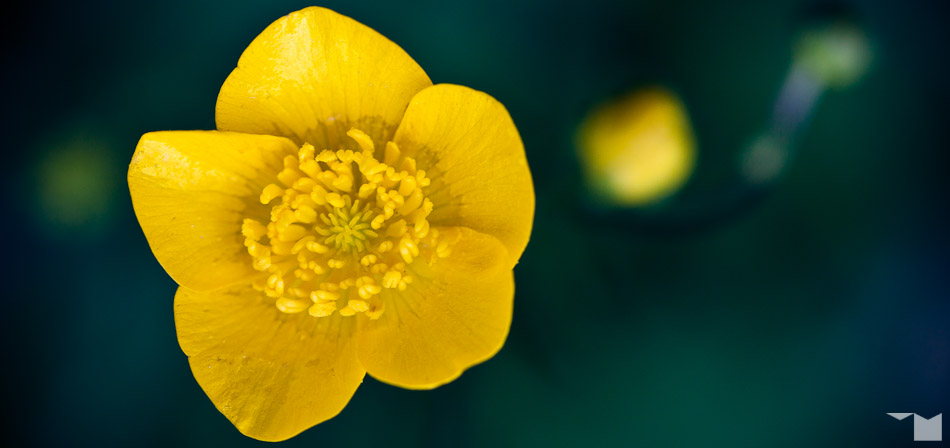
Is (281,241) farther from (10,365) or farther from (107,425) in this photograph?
(10,365)

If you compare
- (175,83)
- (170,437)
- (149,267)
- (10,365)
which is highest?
(175,83)

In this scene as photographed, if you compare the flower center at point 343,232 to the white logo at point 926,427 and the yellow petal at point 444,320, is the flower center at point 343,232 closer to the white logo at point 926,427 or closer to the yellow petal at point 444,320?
the yellow petal at point 444,320

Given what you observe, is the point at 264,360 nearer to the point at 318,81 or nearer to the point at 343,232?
the point at 343,232

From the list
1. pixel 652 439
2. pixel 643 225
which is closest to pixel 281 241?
pixel 643 225

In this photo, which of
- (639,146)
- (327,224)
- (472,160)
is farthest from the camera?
(639,146)

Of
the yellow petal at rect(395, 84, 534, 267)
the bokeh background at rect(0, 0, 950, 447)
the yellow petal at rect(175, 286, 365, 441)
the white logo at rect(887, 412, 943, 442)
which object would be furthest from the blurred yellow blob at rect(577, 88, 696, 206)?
the white logo at rect(887, 412, 943, 442)

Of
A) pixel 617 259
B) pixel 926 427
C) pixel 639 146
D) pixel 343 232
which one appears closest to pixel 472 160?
pixel 343 232

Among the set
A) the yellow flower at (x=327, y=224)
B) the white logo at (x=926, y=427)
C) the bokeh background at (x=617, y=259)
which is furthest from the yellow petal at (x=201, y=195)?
the white logo at (x=926, y=427)

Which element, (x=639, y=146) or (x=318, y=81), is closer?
(x=318, y=81)
